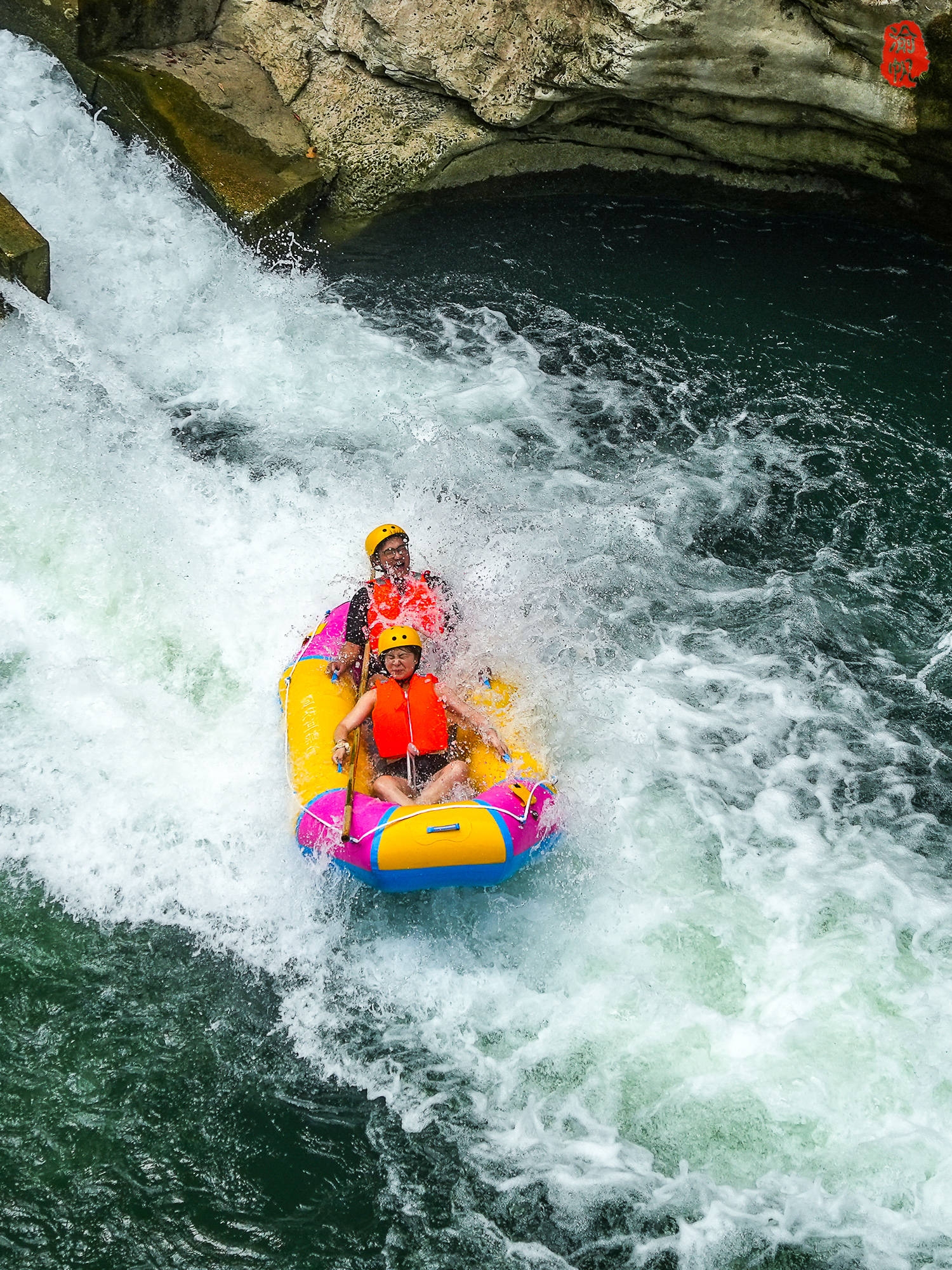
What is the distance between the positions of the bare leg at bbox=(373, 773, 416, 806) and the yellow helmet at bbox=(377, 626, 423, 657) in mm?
611

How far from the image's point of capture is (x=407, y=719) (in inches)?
215

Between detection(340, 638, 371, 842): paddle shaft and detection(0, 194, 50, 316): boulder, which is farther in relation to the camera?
detection(0, 194, 50, 316): boulder

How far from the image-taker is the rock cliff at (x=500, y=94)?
874 cm

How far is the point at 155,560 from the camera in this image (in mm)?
7137

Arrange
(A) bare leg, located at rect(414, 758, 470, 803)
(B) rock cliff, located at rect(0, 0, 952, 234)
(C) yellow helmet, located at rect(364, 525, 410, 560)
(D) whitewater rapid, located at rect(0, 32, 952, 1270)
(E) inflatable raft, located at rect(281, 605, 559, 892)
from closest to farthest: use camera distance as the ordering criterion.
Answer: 1. (D) whitewater rapid, located at rect(0, 32, 952, 1270)
2. (E) inflatable raft, located at rect(281, 605, 559, 892)
3. (A) bare leg, located at rect(414, 758, 470, 803)
4. (C) yellow helmet, located at rect(364, 525, 410, 560)
5. (B) rock cliff, located at rect(0, 0, 952, 234)

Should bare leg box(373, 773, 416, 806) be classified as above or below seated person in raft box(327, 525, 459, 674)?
below

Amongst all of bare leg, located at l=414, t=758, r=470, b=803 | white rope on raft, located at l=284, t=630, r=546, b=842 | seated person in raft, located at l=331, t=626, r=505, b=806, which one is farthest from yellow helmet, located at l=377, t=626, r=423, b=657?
white rope on raft, located at l=284, t=630, r=546, b=842

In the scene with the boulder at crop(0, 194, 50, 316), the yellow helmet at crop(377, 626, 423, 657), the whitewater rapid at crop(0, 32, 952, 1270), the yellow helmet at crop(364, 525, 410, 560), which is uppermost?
the boulder at crop(0, 194, 50, 316)

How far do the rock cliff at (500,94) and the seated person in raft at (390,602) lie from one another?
4.33 metres

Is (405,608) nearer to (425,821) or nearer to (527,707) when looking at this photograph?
(527,707)

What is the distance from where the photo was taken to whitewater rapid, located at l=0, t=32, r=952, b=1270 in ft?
15.3

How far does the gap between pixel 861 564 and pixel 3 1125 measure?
5.67 metres

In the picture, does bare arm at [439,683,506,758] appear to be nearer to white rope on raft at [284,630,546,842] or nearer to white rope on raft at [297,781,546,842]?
white rope on raft at [284,630,546,842]

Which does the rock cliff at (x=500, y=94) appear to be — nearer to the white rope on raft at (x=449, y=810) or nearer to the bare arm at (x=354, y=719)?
the bare arm at (x=354, y=719)
